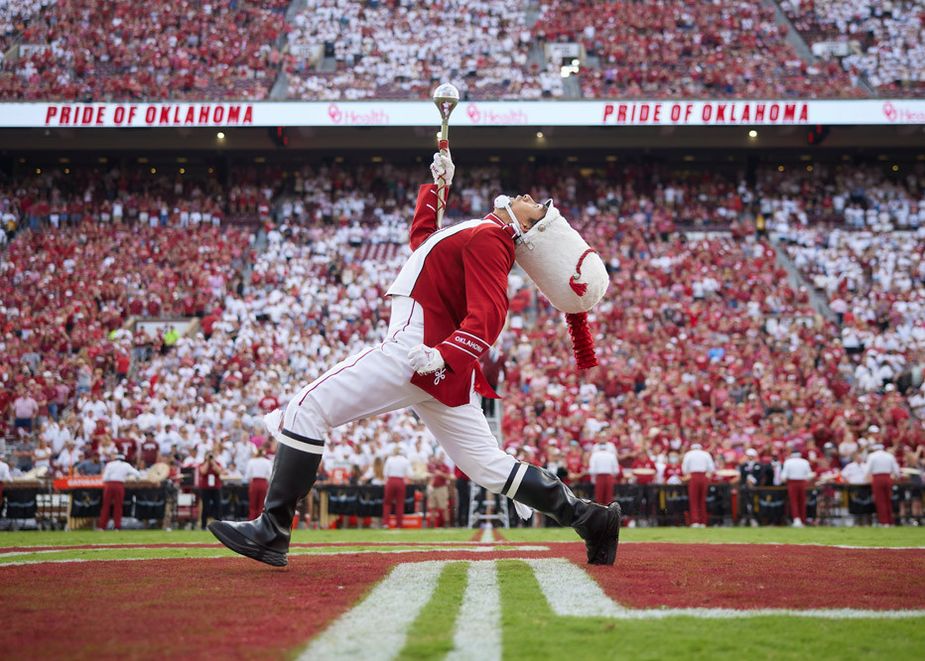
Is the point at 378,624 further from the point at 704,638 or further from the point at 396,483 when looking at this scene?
the point at 396,483

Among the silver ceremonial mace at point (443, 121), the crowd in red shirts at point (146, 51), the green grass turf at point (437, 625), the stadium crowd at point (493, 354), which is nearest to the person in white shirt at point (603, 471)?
the stadium crowd at point (493, 354)

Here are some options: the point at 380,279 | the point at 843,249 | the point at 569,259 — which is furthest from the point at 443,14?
the point at 569,259

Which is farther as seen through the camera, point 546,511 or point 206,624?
point 546,511

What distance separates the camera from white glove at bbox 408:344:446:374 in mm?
4809

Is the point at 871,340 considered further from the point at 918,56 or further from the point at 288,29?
the point at 288,29

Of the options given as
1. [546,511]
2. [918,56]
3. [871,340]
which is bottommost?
[546,511]

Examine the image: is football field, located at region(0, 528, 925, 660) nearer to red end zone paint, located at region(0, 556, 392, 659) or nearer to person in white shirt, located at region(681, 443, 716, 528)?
red end zone paint, located at region(0, 556, 392, 659)

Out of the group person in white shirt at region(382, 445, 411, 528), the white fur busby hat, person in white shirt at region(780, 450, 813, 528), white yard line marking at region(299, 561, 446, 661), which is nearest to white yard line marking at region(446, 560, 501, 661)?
white yard line marking at region(299, 561, 446, 661)

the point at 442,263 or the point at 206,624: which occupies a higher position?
the point at 442,263

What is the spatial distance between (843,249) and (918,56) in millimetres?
8528

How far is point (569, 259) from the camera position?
5637 mm

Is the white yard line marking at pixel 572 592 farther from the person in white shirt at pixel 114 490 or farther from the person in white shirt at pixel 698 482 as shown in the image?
the person in white shirt at pixel 114 490

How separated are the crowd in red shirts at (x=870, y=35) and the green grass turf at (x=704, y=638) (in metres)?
29.7

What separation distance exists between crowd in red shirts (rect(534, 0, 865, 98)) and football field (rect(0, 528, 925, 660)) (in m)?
25.8
